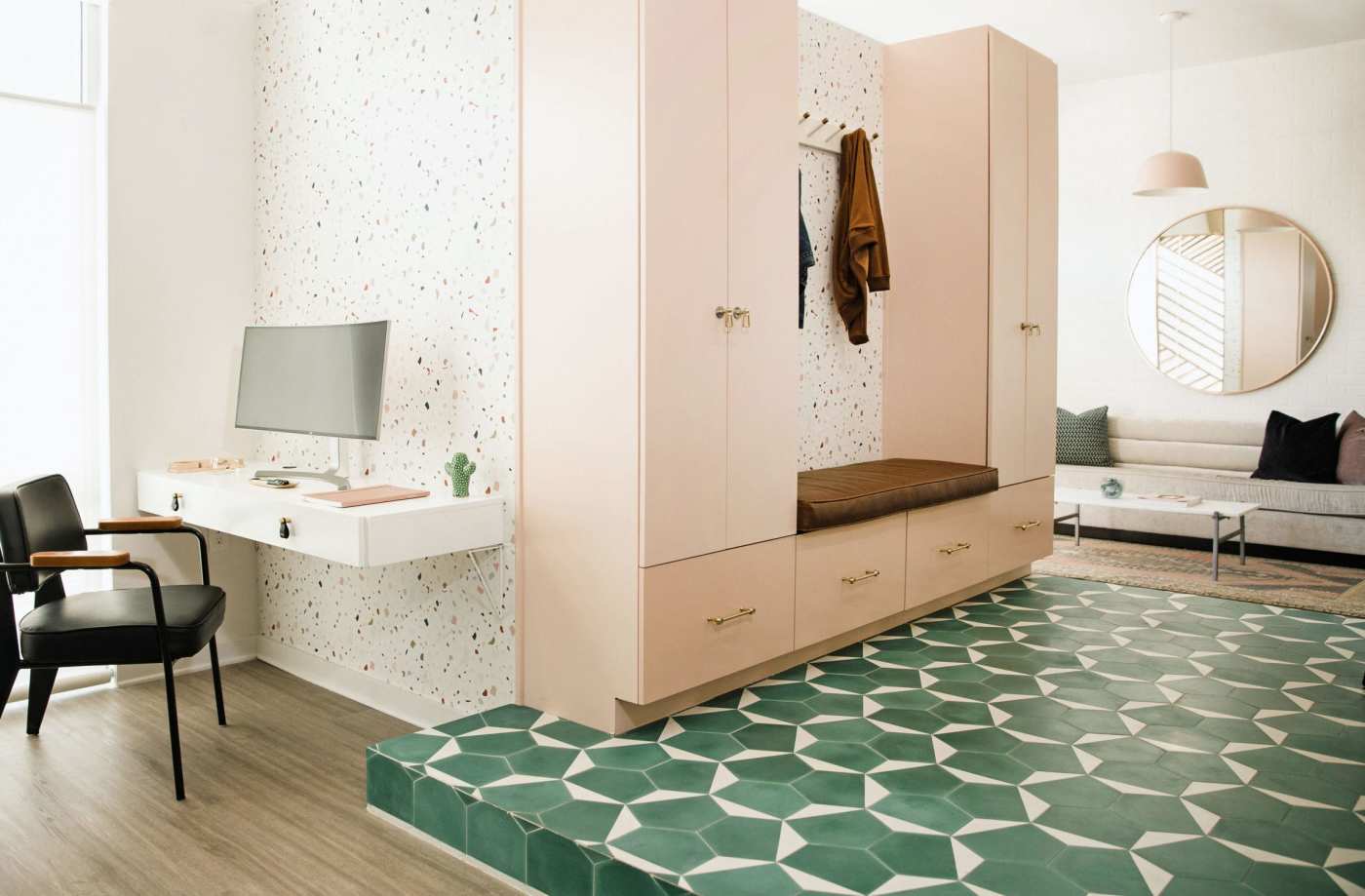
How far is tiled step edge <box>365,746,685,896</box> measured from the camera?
214 centimetres

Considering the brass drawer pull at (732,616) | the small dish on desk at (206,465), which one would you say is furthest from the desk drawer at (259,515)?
the brass drawer pull at (732,616)

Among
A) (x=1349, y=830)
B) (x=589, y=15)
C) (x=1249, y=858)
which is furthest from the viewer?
(x=589, y=15)

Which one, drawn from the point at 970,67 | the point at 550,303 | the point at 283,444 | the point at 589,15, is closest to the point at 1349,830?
the point at 550,303

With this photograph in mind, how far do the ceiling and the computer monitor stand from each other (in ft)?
10.7

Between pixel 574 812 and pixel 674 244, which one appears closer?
pixel 574 812

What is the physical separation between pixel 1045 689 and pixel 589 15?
2525 mm

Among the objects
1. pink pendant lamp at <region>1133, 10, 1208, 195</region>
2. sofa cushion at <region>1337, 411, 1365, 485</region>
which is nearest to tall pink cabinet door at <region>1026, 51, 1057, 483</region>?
pink pendant lamp at <region>1133, 10, 1208, 195</region>

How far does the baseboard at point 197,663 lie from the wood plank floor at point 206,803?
60 mm

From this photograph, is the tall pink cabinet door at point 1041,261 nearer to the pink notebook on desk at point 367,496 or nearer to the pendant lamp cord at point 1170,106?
the pendant lamp cord at point 1170,106

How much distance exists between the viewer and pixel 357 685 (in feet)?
12.0

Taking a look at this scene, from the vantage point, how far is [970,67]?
4352mm

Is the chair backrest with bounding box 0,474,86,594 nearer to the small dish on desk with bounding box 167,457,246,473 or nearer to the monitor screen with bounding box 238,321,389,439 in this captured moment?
the small dish on desk with bounding box 167,457,246,473

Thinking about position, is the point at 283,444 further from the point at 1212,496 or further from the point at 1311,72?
the point at 1311,72

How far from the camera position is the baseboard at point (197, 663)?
3.80 meters
